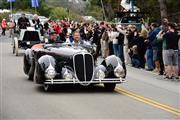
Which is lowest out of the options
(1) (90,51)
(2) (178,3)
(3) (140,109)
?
(3) (140,109)

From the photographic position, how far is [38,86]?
15.5 m

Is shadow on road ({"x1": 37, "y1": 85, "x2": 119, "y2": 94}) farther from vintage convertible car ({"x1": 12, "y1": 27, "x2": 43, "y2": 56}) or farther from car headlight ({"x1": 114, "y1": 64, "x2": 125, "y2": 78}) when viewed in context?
vintage convertible car ({"x1": 12, "y1": 27, "x2": 43, "y2": 56})

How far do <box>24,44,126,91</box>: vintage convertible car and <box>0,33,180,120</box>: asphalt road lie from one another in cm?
34

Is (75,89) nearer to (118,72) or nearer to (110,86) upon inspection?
(110,86)

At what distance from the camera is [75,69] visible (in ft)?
46.2

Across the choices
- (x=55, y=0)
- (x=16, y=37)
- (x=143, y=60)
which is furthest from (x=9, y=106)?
(x=55, y=0)

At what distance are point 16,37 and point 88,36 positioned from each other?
4.96 metres

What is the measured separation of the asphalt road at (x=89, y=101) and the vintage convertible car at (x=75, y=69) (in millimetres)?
338

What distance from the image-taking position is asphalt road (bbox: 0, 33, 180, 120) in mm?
10969

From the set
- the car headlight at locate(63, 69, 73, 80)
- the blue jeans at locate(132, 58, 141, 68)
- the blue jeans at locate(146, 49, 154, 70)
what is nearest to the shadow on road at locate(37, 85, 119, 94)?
the car headlight at locate(63, 69, 73, 80)

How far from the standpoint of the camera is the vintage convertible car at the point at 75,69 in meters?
13.9

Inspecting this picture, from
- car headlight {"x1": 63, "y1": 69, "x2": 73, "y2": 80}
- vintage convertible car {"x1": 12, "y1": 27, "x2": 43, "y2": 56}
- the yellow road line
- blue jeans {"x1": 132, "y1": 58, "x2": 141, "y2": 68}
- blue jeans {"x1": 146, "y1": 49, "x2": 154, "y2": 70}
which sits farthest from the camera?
vintage convertible car {"x1": 12, "y1": 27, "x2": 43, "y2": 56}

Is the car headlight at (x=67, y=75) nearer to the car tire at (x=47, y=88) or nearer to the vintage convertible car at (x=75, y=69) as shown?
the vintage convertible car at (x=75, y=69)

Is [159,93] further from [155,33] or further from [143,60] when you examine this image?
[143,60]
